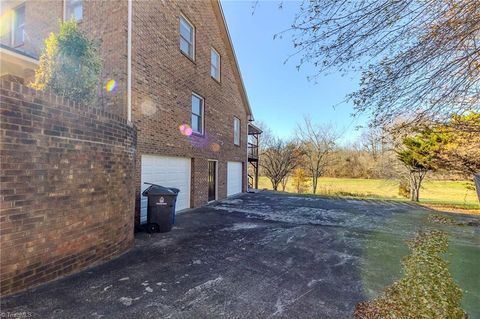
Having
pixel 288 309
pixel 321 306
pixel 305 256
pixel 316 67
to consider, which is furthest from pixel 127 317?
pixel 316 67

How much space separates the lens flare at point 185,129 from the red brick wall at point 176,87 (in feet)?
0.50

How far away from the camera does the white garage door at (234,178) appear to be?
13500 mm

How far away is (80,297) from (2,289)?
825 mm

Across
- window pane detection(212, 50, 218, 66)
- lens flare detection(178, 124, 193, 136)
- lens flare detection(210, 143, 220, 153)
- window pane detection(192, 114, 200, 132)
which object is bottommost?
lens flare detection(210, 143, 220, 153)

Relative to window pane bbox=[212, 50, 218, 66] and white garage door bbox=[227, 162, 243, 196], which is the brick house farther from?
white garage door bbox=[227, 162, 243, 196]

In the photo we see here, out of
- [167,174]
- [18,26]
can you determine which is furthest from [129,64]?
[18,26]

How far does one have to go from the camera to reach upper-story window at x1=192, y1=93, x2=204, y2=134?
9758 mm

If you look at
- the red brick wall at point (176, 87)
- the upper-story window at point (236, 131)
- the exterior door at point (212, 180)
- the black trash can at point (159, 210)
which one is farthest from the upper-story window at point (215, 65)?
the black trash can at point (159, 210)

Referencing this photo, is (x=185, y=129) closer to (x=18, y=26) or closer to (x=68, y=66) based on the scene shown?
(x=68, y=66)

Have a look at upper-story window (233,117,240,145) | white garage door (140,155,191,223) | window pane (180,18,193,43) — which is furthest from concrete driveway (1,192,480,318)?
upper-story window (233,117,240,145)

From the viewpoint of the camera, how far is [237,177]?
48.7 feet

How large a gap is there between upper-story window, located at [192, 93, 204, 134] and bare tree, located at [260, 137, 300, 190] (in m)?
14.0

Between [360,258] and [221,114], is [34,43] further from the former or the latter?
[360,258]

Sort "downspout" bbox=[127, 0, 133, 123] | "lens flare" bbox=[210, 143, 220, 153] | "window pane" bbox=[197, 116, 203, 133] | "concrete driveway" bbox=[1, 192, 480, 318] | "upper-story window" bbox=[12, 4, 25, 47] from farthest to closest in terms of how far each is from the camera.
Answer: "lens flare" bbox=[210, 143, 220, 153], "window pane" bbox=[197, 116, 203, 133], "upper-story window" bbox=[12, 4, 25, 47], "downspout" bbox=[127, 0, 133, 123], "concrete driveway" bbox=[1, 192, 480, 318]
